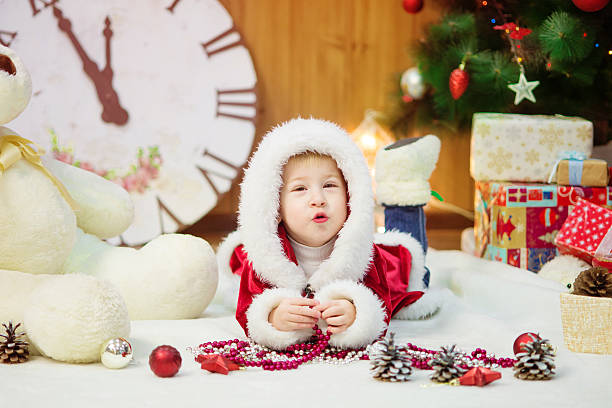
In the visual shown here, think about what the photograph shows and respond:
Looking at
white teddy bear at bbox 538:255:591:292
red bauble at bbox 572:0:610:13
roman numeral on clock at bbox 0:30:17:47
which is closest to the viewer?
white teddy bear at bbox 538:255:591:292

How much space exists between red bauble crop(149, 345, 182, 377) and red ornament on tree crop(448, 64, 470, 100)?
139cm

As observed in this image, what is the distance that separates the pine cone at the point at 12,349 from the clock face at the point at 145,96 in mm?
1218

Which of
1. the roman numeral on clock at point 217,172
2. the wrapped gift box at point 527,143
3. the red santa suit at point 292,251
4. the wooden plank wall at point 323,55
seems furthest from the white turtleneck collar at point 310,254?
the wooden plank wall at point 323,55

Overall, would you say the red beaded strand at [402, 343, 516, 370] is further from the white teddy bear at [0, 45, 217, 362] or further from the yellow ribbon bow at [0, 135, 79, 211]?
the yellow ribbon bow at [0, 135, 79, 211]

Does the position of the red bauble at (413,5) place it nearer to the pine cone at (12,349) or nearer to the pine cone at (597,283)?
the pine cone at (597,283)

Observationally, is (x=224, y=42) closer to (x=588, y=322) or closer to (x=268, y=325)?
(x=268, y=325)

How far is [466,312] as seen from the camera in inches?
52.4

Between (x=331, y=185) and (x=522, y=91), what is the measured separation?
1.04 metres

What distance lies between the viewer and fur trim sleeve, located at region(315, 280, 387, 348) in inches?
41.7

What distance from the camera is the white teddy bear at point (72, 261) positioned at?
974 mm

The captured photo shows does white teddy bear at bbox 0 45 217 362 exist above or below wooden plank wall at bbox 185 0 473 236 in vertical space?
Answer: below

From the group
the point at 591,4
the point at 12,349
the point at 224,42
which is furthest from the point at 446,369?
the point at 224,42

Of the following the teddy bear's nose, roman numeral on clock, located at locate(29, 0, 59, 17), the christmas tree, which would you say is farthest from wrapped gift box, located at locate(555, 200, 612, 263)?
roman numeral on clock, located at locate(29, 0, 59, 17)

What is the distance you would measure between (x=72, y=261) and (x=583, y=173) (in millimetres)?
1270
